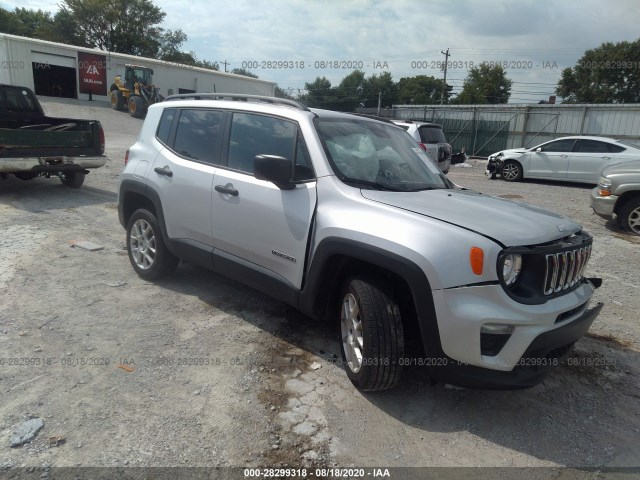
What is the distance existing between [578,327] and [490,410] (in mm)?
783

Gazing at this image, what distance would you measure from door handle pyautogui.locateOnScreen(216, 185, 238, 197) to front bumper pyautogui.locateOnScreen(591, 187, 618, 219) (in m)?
7.09

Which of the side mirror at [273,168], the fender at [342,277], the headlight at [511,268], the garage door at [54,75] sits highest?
the garage door at [54,75]

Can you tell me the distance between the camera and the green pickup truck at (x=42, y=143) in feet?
27.3

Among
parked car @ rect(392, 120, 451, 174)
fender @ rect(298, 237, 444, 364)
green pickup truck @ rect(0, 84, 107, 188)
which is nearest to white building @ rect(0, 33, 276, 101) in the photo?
green pickup truck @ rect(0, 84, 107, 188)

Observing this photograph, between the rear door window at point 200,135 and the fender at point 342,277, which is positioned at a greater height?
the rear door window at point 200,135

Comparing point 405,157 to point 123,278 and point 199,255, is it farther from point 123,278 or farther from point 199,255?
point 123,278

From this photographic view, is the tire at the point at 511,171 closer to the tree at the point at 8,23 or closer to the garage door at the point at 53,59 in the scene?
the garage door at the point at 53,59

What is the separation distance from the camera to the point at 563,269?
299 cm

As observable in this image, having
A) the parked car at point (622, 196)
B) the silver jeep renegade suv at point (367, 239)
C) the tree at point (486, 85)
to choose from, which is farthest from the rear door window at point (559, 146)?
the tree at point (486, 85)

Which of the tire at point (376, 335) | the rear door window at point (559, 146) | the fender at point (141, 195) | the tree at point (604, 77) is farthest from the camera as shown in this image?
the tree at point (604, 77)

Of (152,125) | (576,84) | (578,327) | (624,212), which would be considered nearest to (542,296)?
(578,327)

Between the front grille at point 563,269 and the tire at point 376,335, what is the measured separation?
3.02ft

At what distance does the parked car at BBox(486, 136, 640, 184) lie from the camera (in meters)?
Answer: 13.8

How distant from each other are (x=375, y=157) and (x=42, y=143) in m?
7.32
